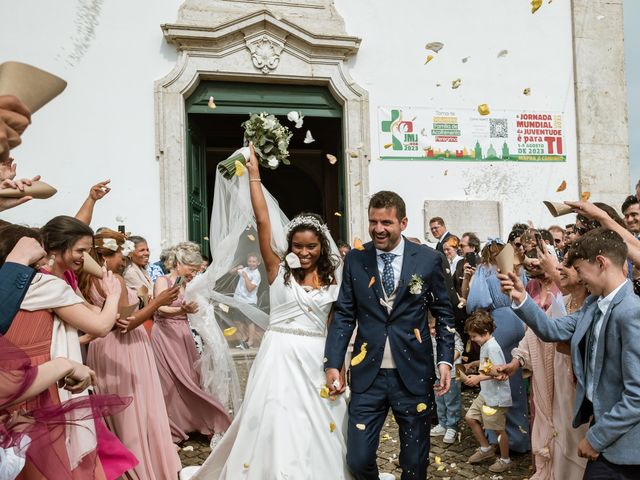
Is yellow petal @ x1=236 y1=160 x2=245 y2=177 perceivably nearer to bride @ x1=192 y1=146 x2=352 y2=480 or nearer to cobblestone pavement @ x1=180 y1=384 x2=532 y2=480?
bride @ x1=192 y1=146 x2=352 y2=480

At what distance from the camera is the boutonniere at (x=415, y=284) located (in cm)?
375

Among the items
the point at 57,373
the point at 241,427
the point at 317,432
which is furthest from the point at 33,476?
the point at 317,432

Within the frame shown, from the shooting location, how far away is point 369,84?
32.9 ft

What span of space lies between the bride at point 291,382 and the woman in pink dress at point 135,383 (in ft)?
1.61

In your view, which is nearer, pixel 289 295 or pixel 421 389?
pixel 421 389

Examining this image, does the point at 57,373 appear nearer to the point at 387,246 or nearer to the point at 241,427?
the point at 241,427

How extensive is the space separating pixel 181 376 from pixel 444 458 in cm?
280

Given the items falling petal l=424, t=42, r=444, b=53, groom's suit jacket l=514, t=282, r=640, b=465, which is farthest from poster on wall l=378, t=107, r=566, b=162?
groom's suit jacket l=514, t=282, r=640, b=465

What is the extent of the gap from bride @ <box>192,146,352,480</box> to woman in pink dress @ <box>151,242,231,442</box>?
1869 millimetres

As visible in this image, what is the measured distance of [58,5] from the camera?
881 cm

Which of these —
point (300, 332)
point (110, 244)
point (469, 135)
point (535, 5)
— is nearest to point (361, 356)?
point (300, 332)

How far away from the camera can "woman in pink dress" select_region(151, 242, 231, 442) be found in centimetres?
590

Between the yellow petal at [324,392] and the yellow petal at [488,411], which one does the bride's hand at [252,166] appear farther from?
the yellow petal at [488,411]

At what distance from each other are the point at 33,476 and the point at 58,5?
8417 mm
